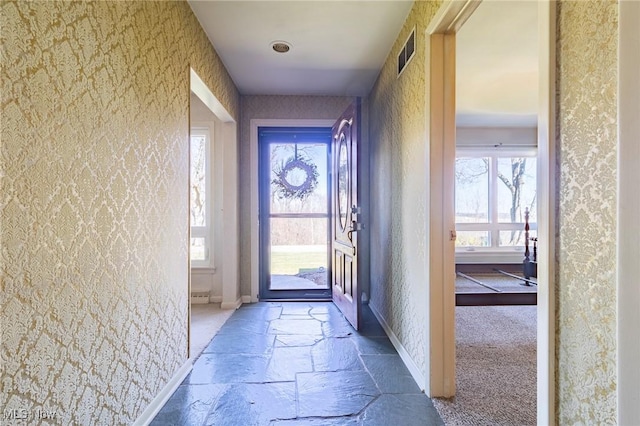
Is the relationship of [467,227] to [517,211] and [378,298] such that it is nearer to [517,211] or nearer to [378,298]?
[517,211]

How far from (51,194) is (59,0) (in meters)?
0.65

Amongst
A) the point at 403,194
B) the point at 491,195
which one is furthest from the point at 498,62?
the point at 491,195

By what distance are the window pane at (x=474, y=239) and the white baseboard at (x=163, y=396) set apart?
4727 millimetres

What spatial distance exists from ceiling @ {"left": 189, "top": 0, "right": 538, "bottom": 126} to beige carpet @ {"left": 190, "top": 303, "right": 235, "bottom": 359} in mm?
2471

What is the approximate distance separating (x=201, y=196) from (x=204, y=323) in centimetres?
161

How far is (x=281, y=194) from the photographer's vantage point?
13.5ft

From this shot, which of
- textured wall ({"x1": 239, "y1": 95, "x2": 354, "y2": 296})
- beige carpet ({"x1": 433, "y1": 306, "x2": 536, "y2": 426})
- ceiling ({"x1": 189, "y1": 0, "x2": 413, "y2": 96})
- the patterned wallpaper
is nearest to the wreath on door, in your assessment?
textured wall ({"x1": 239, "y1": 95, "x2": 354, "y2": 296})

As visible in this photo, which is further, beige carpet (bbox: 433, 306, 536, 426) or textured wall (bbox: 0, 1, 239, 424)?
beige carpet (bbox: 433, 306, 536, 426)

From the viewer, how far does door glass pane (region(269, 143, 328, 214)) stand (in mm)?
4078

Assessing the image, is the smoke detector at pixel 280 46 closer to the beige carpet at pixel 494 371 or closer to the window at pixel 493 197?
the beige carpet at pixel 494 371

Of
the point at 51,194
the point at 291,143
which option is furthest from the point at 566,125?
the point at 291,143

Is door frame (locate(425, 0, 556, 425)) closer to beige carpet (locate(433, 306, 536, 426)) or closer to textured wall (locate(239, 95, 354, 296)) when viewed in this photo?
beige carpet (locate(433, 306, 536, 426))

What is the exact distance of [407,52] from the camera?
2232 millimetres

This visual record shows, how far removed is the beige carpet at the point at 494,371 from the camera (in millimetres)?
1714
